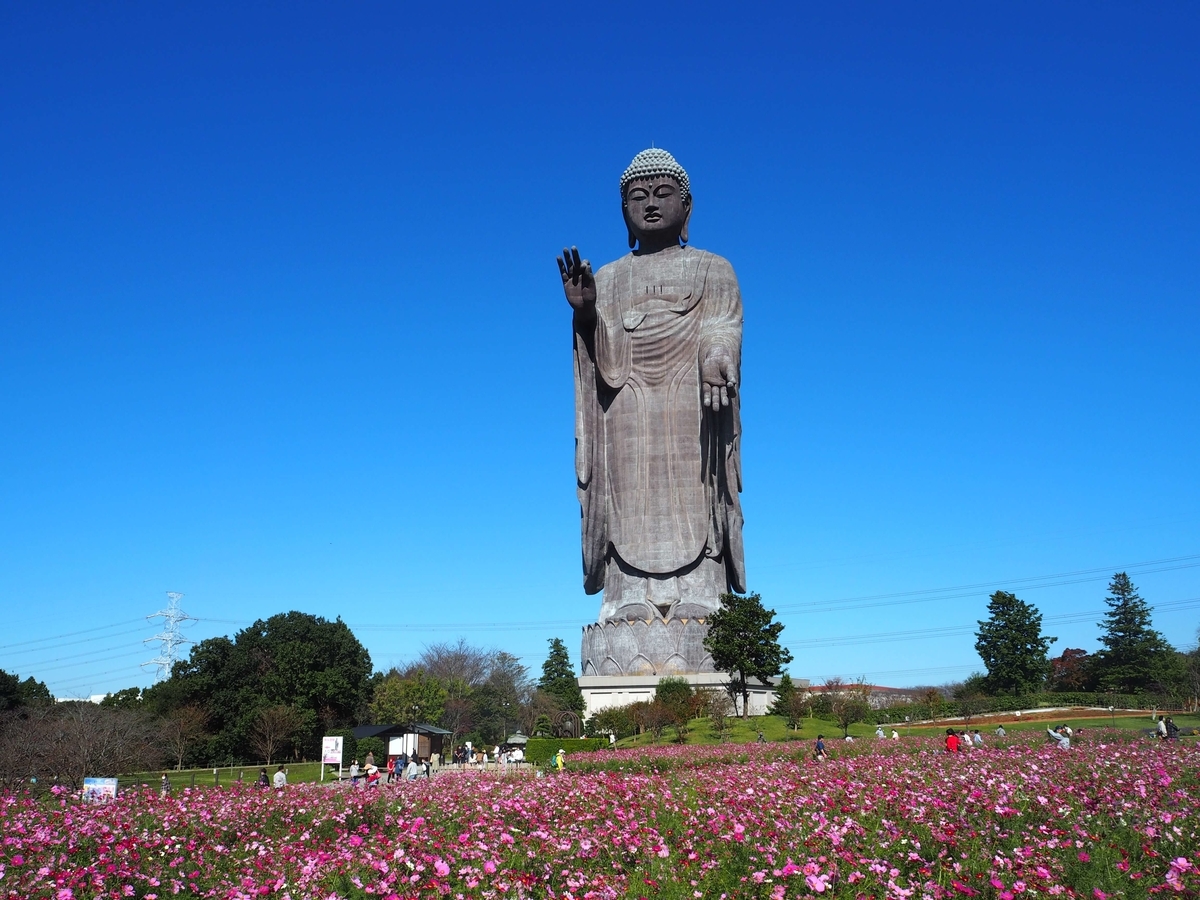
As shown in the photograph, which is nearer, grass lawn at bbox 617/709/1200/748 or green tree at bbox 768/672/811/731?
grass lawn at bbox 617/709/1200/748

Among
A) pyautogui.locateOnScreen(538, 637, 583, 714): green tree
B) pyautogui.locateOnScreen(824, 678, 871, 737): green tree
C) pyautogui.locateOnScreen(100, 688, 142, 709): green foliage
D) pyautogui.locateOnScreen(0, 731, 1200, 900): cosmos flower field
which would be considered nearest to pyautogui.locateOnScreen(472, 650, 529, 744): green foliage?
pyautogui.locateOnScreen(538, 637, 583, 714): green tree

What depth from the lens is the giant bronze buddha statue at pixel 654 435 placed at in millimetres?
34375

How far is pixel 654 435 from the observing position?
3528cm

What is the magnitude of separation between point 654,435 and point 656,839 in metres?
28.1

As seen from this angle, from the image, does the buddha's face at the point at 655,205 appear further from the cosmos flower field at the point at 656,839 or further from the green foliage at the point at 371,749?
the cosmos flower field at the point at 656,839

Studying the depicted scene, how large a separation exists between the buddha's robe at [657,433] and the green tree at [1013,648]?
25493 mm

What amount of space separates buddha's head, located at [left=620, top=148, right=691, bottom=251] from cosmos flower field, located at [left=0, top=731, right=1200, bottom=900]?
27286 mm

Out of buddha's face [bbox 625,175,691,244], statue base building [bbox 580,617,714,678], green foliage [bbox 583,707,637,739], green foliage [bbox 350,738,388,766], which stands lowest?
green foliage [bbox 350,738,388,766]

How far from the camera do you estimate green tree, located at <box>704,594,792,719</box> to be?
98.1 ft

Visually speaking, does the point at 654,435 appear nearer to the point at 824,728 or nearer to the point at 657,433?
the point at 657,433

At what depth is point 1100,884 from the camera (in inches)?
242

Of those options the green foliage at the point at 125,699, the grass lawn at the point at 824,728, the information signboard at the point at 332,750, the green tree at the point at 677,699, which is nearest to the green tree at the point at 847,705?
the grass lawn at the point at 824,728

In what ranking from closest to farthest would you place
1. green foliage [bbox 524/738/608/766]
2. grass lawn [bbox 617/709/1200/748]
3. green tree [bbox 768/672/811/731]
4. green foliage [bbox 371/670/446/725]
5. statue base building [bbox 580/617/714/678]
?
grass lawn [bbox 617/709/1200/748]
green foliage [bbox 524/738/608/766]
green tree [bbox 768/672/811/731]
statue base building [bbox 580/617/714/678]
green foliage [bbox 371/670/446/725]

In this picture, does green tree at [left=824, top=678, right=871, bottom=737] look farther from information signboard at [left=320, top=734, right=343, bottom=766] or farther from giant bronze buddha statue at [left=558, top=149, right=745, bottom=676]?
information signboard at [left=320, top=734, right=343, bottom=766]
